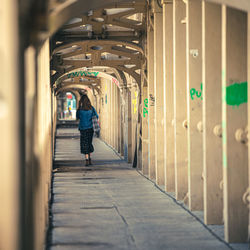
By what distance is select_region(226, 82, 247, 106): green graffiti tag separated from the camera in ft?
16.2

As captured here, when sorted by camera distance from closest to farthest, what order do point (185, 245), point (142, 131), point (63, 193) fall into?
point (185, 245) → point (63, 193) → point (142, 131)

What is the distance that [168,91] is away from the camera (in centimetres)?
812

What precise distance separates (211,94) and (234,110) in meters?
0.77

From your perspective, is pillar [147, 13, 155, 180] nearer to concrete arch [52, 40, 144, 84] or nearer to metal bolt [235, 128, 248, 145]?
concrete arch [52, 40, 144, 84]

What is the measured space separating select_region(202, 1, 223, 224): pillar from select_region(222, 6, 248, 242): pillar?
0.66 metres

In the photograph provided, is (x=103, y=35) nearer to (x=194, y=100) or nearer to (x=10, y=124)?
(x=194, y=100)

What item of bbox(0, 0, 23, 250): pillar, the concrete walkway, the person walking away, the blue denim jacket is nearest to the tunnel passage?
bbox(0, 0, 23, 250): pillar

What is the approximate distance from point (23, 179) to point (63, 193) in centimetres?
593

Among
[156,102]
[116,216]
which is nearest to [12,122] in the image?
[116,216]

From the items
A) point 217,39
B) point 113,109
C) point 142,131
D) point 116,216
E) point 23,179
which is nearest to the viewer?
point 23,179

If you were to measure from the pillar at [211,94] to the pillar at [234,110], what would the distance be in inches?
26.1

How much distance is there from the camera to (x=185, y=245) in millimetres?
4988

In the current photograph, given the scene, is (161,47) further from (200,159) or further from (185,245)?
(185,245)

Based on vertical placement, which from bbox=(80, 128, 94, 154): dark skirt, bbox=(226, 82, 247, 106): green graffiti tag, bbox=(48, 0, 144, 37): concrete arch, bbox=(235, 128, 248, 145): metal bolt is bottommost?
bbox=(80, 128, 94, 154): dark skirt
